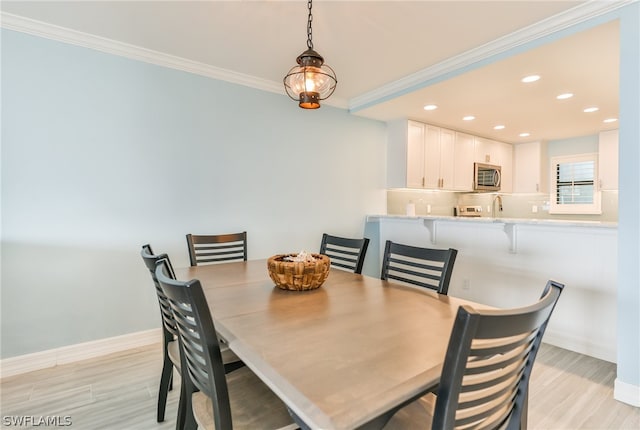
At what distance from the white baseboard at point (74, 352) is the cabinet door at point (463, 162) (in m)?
4.40

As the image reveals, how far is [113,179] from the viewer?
2.63 metres

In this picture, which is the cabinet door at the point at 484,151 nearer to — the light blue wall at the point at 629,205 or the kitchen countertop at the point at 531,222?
the kitchen countertop at the point at 531,222

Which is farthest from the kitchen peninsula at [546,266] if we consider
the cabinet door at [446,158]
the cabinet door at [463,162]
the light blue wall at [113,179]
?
the light blue wall at [113,179]

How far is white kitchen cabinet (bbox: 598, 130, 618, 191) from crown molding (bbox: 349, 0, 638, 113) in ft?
12.4

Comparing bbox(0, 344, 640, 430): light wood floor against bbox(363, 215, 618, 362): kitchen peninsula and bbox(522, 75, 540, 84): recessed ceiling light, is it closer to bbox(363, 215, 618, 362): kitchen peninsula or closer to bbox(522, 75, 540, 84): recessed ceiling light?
bbox(363, 215, 618, 362): kitchen peninsula

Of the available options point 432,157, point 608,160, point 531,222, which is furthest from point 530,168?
point 531,222

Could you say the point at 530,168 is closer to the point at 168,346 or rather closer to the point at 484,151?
the point at 484,151

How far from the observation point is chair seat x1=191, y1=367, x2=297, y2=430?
106 centimetres

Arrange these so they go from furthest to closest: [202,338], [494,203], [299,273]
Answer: [494,203] → [299,273] → [202,338]

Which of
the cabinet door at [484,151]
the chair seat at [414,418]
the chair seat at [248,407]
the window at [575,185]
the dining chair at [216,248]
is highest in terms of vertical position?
the cabinet door at [484,151]

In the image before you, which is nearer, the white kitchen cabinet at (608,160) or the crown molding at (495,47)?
the crown molding at (495,47)

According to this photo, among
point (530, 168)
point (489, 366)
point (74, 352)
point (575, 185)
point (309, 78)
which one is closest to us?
point (489, 366)

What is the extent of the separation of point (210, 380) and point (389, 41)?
2600mm

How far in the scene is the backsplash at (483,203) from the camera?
15.9 ft
